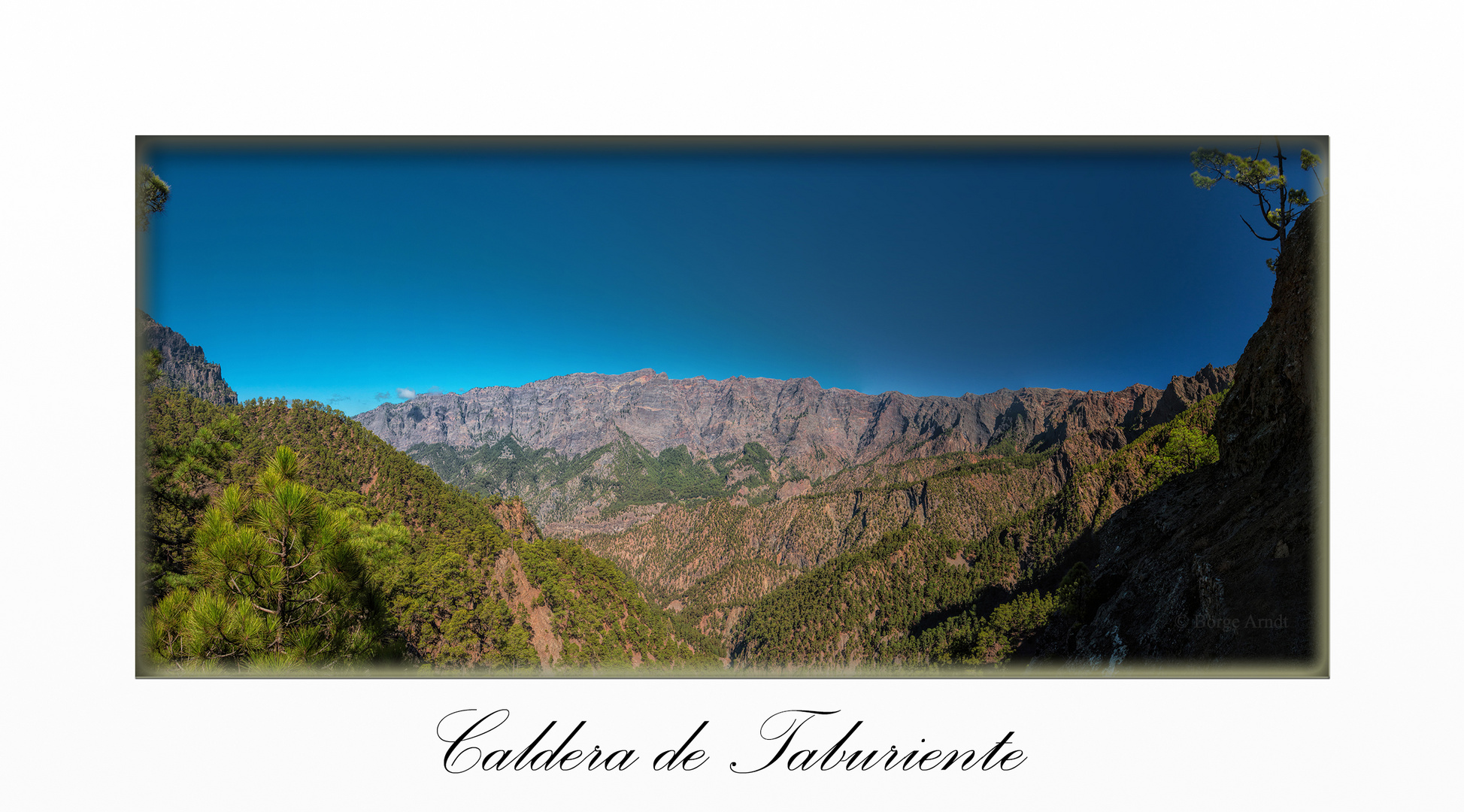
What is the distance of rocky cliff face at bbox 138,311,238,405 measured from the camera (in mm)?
4602

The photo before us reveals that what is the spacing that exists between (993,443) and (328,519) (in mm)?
117909

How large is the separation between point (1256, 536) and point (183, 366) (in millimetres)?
13445

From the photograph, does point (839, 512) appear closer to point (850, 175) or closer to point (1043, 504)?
point (1043, 504)

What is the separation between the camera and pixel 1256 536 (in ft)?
18.5

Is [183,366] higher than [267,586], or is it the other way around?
[183,366]

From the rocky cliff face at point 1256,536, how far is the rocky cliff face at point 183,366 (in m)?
10.8

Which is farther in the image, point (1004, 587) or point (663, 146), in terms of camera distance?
point (1004, 587)

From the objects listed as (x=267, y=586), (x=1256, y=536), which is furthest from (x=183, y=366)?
(x=1256, y=536)

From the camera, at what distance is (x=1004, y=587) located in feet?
111

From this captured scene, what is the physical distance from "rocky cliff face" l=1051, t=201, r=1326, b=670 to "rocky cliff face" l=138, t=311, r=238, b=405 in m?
10.8

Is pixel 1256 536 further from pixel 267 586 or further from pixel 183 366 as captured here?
pixel 183 366

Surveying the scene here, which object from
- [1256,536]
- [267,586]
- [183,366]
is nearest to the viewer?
[267,586]

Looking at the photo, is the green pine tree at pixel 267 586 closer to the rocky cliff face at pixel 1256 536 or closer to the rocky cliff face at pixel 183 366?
the rocky cliff face at pixel 183 366
